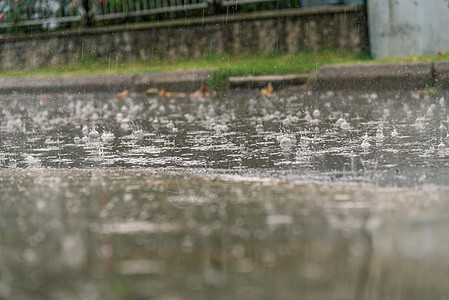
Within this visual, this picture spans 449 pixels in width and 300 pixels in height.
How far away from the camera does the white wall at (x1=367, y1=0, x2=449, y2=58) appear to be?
8.72 meters

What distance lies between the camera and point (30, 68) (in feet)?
38.2

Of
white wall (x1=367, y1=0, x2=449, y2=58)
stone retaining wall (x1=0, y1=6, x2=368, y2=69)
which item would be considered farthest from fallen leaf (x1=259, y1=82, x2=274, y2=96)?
stone retaining wall (x1=0, y1=6, x2=368, y2=69)

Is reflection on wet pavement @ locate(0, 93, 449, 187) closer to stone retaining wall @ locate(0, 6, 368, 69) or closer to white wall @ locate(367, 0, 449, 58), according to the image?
white wall @ locate(367, 0, 449, 58)

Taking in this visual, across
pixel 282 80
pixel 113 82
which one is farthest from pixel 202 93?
pixel 113 82

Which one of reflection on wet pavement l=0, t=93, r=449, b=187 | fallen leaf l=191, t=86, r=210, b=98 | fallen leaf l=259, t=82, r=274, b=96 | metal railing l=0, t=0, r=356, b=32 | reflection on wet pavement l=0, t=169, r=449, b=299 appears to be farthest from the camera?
metal railing l=0, t=0, r=356, b=32

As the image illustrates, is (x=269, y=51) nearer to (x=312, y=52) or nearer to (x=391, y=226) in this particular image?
(x=312, y=52)

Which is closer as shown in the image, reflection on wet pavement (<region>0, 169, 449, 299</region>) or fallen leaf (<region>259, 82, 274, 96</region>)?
reflection on wet pavement (<region>0, 169, 449, 299</region>)

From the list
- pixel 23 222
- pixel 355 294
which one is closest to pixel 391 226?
pixel 355 294

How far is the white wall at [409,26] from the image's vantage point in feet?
28.6

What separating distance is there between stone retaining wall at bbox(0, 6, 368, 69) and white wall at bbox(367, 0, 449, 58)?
21.6 inches

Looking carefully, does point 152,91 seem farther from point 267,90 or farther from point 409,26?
point 409,26

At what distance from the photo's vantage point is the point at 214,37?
1027 cm

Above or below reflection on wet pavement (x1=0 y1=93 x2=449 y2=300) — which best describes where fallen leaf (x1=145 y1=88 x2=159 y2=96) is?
above

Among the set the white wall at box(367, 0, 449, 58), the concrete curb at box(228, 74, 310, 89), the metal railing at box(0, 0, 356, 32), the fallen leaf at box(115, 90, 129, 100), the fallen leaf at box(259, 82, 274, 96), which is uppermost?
the metal railing at box(0, 0, 356, 32)
